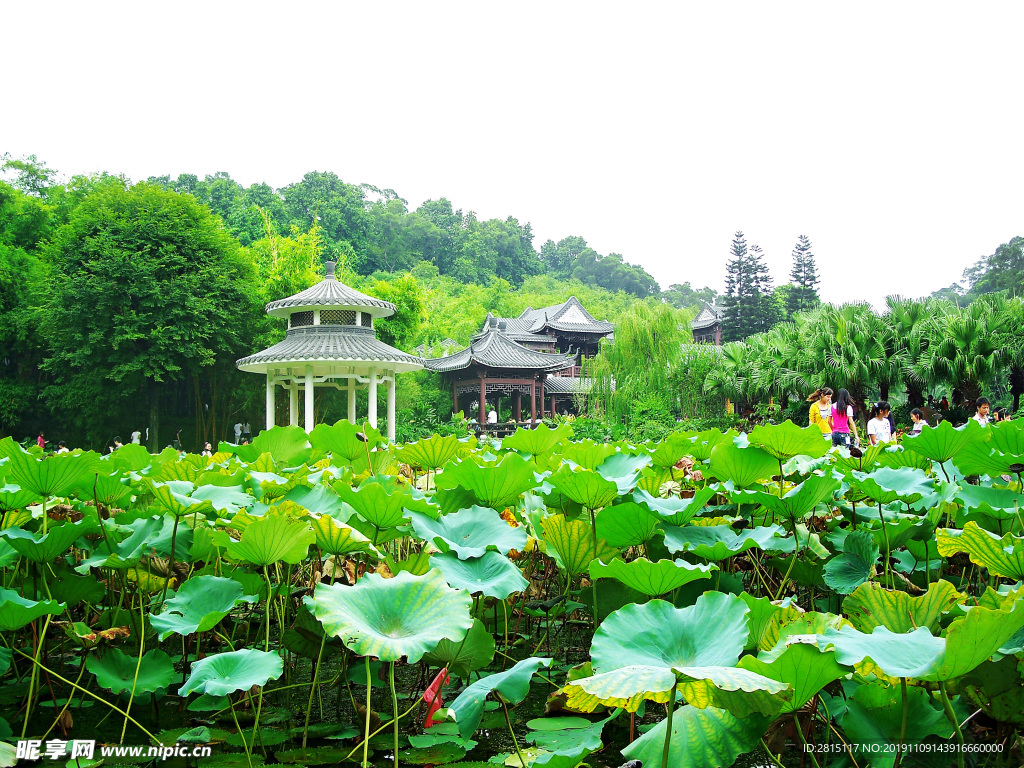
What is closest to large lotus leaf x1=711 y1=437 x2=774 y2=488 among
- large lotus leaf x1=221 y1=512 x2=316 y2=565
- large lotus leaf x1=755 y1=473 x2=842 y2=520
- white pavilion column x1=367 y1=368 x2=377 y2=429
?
large lotus leaf x1=755 y1=473 x2=842 y2=520

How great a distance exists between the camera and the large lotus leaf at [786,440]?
1540 millimetres

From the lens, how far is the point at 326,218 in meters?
43.4

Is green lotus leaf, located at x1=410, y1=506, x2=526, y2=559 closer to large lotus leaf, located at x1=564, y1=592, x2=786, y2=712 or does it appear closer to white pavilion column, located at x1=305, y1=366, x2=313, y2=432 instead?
large lotus leaf, located at x1=564, y1=592, x2=786, y2=712

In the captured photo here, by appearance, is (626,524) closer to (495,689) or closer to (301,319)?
(495,689)

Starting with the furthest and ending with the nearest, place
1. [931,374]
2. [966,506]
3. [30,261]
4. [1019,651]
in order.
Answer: [30,261] < [931,374] < [966,506] < [1019,651]

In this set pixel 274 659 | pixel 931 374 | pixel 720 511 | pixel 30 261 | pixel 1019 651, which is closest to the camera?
pixel 1019 651

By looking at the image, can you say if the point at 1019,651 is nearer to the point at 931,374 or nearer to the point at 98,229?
the point at 931,374

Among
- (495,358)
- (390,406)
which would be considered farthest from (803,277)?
(390,406)

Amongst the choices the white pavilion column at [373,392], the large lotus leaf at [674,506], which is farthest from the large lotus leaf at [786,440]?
the white pavilion column at [373,392]

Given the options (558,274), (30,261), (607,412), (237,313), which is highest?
(558,274)

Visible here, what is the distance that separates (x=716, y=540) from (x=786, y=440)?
32cm

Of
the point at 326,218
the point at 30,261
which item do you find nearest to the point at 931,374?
the point at 30,261

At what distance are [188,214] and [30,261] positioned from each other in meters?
4.44

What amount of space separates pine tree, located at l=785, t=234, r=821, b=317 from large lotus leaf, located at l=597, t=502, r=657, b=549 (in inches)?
1456
